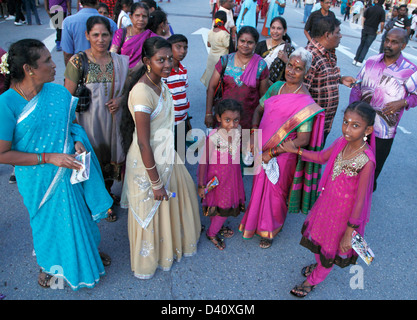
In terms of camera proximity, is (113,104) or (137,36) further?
(137,36)

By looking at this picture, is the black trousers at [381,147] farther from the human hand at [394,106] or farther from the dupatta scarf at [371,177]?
the dupatta scarf at [371,177]

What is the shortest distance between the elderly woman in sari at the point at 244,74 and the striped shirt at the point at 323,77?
0.45m

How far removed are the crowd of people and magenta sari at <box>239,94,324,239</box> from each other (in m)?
0.01

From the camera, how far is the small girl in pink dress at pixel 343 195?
6.57ft

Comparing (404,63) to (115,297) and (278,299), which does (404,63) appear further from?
(115,297)

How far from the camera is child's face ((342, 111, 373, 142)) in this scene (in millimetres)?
1970

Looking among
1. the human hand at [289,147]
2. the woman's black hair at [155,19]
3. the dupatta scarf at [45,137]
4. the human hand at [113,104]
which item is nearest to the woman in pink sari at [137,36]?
the woman's black hair at [155,19]

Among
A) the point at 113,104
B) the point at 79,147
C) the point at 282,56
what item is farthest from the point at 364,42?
the point at 79,147

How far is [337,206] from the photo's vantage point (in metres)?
2.20

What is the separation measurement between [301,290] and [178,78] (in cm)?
220

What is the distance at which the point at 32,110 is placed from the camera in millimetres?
1936

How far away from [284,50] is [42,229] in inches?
130

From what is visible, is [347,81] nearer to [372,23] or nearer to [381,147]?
[381,147]

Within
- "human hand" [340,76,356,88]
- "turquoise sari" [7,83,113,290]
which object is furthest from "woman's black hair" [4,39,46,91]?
"human hand" [340,76,356,88]
